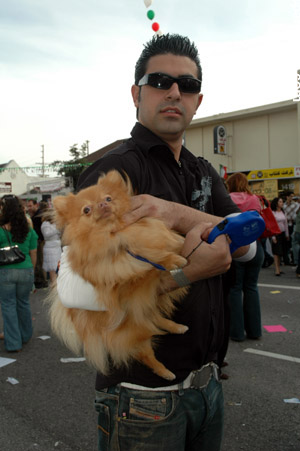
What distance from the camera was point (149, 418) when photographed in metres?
1.30

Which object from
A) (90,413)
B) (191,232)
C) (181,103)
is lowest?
(90,413)

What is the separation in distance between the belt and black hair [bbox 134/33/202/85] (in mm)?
1274

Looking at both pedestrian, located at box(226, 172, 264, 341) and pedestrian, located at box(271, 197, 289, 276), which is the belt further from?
pedestrian, located at box(271, 197, 289, 276)

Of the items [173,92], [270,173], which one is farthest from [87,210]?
[270,173]

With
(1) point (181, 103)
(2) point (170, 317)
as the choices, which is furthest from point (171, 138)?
(2) point (170, 317)

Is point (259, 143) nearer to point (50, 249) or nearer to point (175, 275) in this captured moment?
point (50, 249)

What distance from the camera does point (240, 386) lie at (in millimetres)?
3855

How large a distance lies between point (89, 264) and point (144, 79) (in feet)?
→ 2.74

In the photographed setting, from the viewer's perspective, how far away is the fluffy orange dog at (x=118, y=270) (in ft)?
3.96

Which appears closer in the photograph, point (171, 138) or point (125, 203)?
point (125, 203)

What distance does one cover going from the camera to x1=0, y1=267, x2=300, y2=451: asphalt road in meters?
3.01

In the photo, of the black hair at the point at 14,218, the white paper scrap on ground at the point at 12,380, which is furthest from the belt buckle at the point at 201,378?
the black hair at the point at 14,218

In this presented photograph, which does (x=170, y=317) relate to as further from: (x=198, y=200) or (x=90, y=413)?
(x=90, y=413)

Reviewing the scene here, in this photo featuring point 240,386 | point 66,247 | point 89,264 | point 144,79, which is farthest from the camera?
point 240,386
